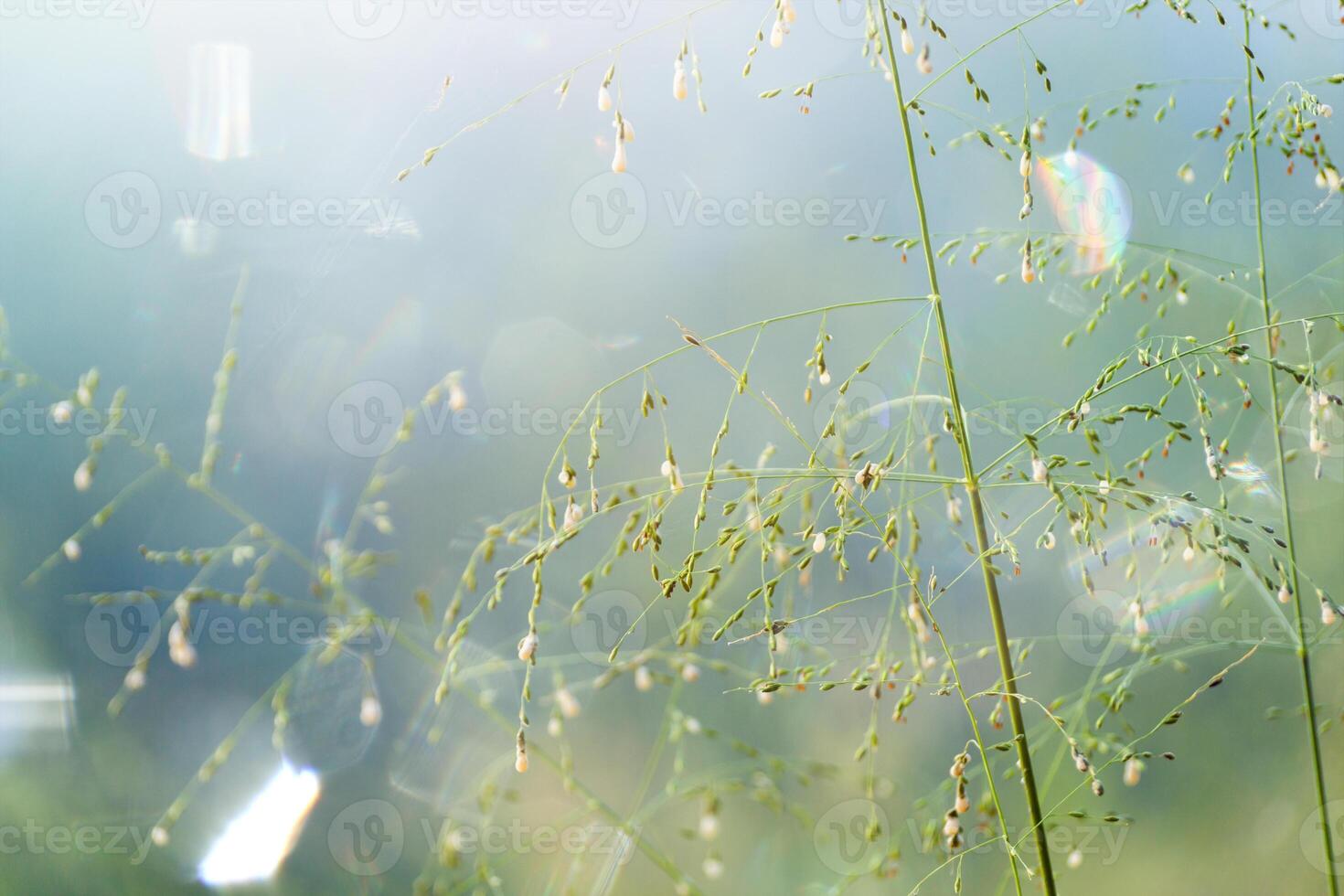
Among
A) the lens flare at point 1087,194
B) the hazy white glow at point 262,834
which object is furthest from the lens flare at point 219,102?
the lens flare at point 1087,194

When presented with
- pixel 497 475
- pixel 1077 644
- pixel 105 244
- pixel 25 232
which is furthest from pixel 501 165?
pixel 1077 644

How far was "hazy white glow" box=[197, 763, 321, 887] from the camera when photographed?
46.3 inches

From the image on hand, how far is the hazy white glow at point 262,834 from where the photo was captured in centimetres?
117

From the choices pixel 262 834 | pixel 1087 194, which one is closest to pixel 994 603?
pixel 1087 194

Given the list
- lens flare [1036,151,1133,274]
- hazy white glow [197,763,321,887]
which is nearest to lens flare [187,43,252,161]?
hazy white glow [197,763,321,887]

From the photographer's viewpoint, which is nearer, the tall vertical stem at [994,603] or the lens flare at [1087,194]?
the tall vertical stem at [994,603]

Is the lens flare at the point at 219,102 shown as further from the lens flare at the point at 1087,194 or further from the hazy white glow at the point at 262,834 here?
the lens flare at the point at 1087,194

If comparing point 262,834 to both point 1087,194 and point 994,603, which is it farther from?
point 1087,194

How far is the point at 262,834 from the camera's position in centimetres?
118

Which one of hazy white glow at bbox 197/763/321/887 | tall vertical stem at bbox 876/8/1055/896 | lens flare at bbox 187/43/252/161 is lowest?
hazy white glow at bbox 197/763/321/887

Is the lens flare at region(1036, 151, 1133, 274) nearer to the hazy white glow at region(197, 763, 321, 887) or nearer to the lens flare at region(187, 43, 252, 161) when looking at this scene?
the lens flare at region(187, 43, 252, 161)

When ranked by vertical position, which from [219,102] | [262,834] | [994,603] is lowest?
[262,834]

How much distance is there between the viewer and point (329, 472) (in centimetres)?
118

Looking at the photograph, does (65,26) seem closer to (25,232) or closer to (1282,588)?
(25,232)
